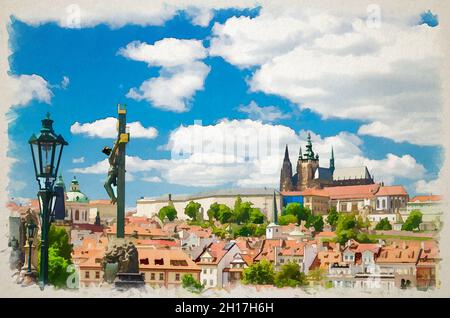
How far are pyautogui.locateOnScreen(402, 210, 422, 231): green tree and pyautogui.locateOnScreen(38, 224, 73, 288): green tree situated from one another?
14.2 feet

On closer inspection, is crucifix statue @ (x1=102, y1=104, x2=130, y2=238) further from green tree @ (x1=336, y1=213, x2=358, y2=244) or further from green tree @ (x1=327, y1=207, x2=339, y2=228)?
green tree @ (x1=327, y1=207, x2=339, y2=228)

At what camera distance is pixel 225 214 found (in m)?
13.9

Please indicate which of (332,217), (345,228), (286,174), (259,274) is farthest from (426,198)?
(286,174)

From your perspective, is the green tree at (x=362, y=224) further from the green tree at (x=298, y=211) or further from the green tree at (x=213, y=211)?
the green tree at (x=213, y=211)

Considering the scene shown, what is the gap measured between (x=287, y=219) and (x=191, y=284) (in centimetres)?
546

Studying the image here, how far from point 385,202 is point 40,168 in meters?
9.56

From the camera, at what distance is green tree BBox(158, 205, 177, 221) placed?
1175 cm

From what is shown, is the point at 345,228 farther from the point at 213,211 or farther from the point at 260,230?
the point at 213,211

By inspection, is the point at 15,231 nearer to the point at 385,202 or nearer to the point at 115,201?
the point at 115,201

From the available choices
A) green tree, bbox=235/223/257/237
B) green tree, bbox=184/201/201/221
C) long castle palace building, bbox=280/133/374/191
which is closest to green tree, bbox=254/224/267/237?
green tree, bbox=235/223/257/237

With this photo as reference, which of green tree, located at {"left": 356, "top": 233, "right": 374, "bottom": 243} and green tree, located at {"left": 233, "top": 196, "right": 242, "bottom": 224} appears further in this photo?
green tree, located at {"left": 233, "top": 196, "right": 242, "bottom": 224}

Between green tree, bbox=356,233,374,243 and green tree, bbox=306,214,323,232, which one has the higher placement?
green tree, bbox=306,214,323,232

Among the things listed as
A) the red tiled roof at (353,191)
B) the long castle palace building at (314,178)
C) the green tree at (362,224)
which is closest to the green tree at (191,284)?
the green tree at (362,224)
